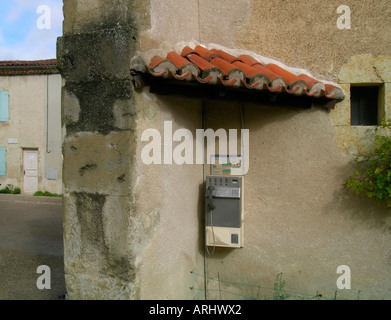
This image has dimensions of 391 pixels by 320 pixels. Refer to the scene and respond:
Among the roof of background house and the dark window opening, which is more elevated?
the roof of background house

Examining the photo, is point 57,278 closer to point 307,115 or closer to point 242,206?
point 242,206

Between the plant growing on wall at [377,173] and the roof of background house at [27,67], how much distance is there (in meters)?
12.5

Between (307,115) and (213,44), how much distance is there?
1162 millimetres

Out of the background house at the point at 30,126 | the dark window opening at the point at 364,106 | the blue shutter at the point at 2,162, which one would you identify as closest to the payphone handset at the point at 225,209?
the dark window opening at the point at 364,106

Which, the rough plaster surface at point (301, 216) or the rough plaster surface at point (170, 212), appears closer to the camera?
the rough plaster surface at point (170, 212)

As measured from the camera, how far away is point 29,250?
5844 millimetres

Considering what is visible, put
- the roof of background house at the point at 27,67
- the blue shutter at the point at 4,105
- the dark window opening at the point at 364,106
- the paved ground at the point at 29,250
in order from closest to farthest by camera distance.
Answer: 1. the dark window opening at the point at 364,106
2. the paved ground at the point at 29,250
3. the roof of background house at the point at 27,67
4. the blue shutter at the point at 4,105

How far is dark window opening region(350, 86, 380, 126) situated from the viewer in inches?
133

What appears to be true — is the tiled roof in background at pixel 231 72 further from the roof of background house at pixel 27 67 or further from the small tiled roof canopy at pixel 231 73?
the roof of background house at pixel 27 67

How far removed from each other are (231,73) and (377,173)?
1538 mm

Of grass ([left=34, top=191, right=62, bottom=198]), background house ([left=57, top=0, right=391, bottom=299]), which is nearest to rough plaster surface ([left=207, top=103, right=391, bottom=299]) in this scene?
background house ([left=57, top=0, right=391, bottom=299])

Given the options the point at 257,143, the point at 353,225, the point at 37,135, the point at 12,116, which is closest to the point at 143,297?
the point at 257,143

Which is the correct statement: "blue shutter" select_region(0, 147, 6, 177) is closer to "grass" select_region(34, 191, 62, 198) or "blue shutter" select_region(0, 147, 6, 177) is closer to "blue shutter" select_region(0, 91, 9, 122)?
"blue shutter" select_region(0, 91, 9, 122)

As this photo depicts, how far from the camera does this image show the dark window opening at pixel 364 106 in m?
3.39
